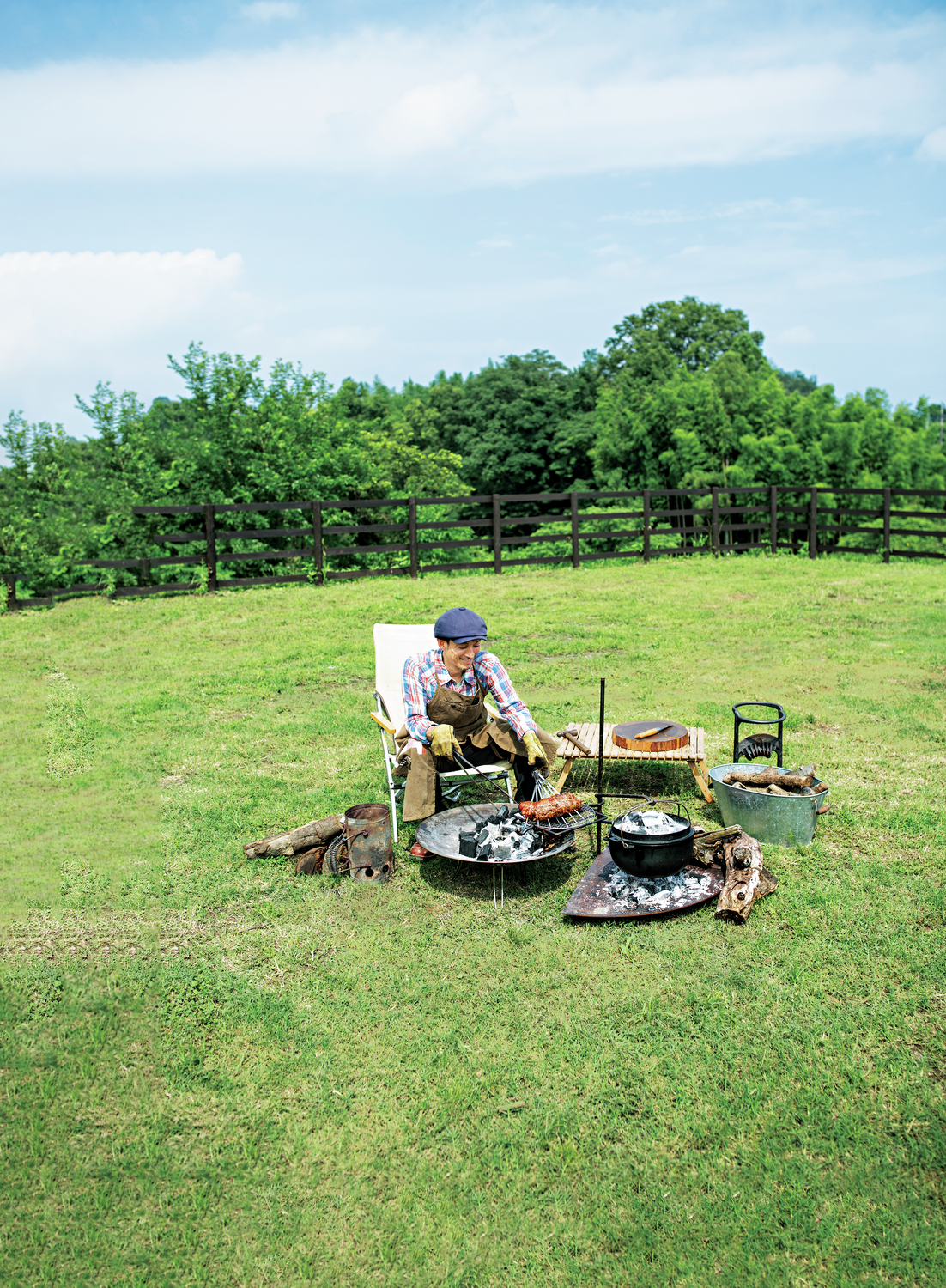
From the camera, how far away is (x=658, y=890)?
4.14 m

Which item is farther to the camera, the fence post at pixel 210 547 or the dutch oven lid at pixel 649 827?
the fence post at pixel 210 547

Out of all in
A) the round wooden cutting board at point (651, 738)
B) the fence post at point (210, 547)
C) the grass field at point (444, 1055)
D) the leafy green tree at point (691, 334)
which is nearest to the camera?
the grass field at point (444, 1055)

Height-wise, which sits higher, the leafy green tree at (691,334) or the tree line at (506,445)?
the leafy green tree at (691,334)

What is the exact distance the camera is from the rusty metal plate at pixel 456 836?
13.4 feet

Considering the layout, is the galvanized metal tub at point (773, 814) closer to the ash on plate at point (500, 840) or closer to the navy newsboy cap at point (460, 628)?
the ash on plate at point (500, 840)

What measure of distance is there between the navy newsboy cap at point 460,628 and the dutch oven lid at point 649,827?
46.6 inches

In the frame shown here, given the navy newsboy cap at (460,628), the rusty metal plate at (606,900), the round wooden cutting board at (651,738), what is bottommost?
the rusty metal plate at (606,900)

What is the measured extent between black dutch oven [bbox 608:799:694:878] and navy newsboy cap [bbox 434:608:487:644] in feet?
3.98

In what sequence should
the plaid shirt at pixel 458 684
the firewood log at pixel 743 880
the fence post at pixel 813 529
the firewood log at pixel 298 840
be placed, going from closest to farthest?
the firewood log at pixel 743 880, the firewood log at pixel 298 840, the plaid shirt at pixel 458 684, the fence post at pixel 813 529

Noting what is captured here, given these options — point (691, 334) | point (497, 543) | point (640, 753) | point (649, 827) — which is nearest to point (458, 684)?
Result: point (640, 753)

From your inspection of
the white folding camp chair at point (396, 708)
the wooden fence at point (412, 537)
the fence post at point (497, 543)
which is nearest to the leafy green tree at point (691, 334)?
the wooden fence at point (412, 537)

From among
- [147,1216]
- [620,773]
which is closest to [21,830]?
[147,1216]

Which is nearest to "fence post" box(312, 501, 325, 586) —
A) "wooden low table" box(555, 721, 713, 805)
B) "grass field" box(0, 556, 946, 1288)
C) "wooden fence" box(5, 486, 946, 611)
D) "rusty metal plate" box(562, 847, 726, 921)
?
"wooden fence" box(5, 486, 946, 611)

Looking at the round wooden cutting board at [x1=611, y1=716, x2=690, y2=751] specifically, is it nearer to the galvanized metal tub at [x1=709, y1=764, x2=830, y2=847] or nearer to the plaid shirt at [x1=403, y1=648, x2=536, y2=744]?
the galvanized metal tub at [x1=709, y1=764, x2=830, y2=847]
